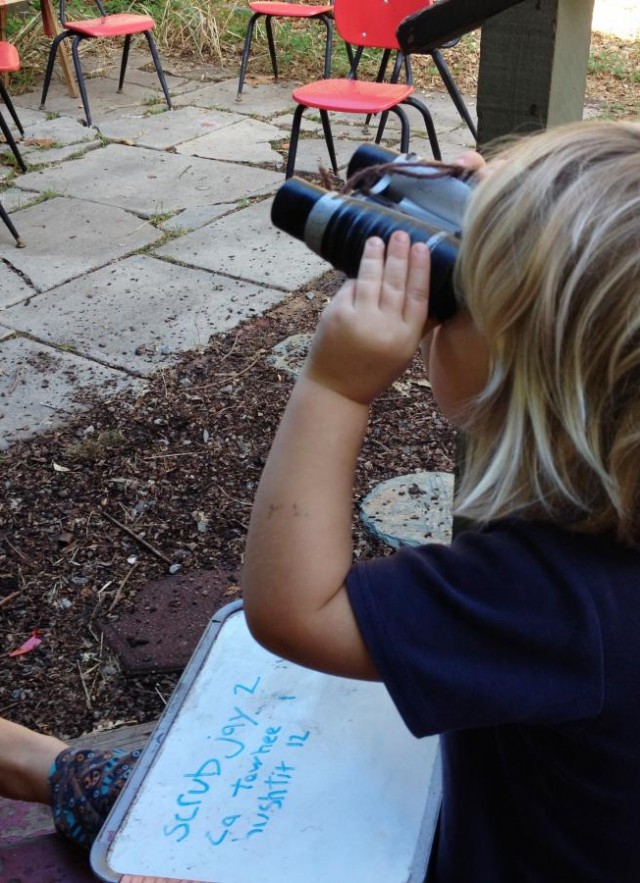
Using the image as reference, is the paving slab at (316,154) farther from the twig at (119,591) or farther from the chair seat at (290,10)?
the twig at (119,591)

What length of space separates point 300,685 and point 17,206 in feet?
12.4

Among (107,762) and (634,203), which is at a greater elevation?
(634,203)

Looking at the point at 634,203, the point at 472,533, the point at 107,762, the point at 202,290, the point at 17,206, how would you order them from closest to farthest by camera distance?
the point at 634,203, the point at 472,533, the point at 107,762, the point at 202,290, the point at 17,206

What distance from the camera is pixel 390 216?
102cm

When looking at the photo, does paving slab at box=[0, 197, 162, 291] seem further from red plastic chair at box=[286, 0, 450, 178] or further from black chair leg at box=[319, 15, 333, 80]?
black chair leg at box=[319, 15, 333, 80]

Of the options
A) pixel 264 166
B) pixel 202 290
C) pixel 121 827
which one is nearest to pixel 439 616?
pixel 121 827

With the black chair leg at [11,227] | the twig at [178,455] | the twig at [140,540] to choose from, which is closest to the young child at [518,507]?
the twig at [140,540]

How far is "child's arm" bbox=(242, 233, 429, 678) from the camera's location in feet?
3.23

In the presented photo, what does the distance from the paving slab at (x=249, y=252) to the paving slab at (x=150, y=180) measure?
1.15ft

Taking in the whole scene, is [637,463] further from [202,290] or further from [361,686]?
[202,290]

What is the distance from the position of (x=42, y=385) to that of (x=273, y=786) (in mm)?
2162

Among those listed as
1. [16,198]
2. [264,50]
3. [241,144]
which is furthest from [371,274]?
[264,50]

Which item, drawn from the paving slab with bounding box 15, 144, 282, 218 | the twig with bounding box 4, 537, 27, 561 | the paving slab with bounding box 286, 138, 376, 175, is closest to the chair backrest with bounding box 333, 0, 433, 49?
the paving slab with bounding box 286, 138, 376, 175

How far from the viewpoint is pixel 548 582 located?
919mm
